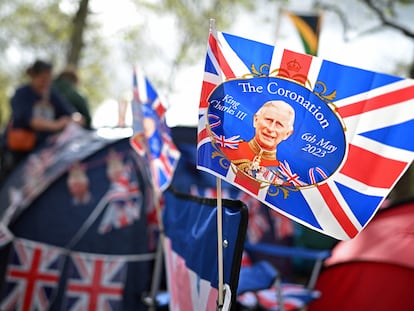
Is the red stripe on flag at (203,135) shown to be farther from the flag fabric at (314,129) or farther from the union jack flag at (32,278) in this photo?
the union jack flag at (32,278)

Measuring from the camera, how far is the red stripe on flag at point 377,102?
5.75 ft

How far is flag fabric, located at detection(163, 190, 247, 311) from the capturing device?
6.54 feet

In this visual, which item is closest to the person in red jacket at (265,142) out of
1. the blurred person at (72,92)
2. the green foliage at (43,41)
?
the blurred person at (72,92)

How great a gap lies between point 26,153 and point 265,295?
2.37m

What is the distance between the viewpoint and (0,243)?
3701mm

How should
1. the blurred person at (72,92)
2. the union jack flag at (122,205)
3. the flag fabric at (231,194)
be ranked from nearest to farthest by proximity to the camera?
1. the union jack flag at (122,205)
2. the flag fabric at (231,194)
3. the blurred person at (72,92)

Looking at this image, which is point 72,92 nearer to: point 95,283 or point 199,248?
point 95,283

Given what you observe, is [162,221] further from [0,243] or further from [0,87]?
[0,87]

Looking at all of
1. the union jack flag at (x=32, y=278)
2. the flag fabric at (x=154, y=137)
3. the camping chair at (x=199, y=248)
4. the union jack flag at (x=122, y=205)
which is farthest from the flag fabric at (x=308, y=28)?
the camping chair at (x=199, y=248)

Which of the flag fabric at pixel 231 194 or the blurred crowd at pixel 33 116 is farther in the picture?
the blurred crowd at pixel 33 116

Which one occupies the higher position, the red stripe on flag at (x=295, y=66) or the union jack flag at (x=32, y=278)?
the red stripe on flag at (x=295, y=66)

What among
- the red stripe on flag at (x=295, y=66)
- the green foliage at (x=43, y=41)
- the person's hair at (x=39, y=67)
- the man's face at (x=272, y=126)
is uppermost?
the red stripe on flag at (x=295, y=66)

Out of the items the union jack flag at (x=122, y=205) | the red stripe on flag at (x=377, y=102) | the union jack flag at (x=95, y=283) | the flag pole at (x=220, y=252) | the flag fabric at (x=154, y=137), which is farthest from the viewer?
the union jack flag at (x=122, y=205)

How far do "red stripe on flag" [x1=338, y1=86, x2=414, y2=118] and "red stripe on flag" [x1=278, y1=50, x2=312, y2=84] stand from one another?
17 cm
